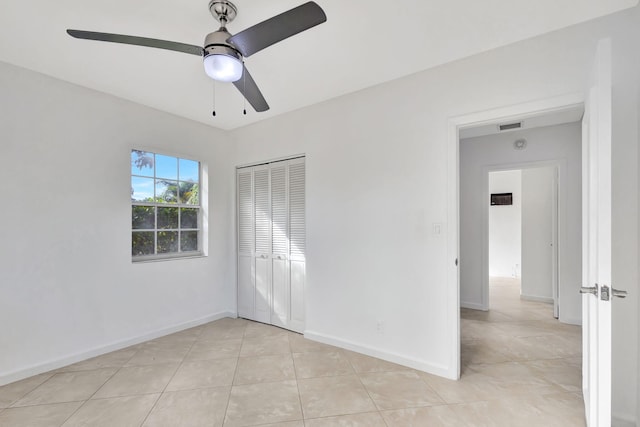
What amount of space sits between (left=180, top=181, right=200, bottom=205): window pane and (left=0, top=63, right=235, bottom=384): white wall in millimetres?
462

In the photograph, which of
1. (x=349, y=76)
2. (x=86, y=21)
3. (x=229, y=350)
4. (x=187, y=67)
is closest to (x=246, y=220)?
(x=229, y=350)

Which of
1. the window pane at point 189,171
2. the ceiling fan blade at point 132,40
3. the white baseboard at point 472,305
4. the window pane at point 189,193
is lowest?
the white baseboard at point 472,305

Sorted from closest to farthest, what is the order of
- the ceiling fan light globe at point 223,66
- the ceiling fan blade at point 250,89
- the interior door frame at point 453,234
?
the ceiling fan light globe at point 223,66 < the ceiling fan blade at point 250,89 < the interior door frame at point 453,234

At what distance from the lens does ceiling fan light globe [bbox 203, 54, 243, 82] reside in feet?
5.64

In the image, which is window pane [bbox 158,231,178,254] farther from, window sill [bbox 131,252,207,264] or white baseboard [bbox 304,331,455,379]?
white baseboard [bbox 304,331,455,379]

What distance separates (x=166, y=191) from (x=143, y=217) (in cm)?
43

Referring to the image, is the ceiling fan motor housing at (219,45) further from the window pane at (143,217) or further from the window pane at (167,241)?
the window pane at (167,241)

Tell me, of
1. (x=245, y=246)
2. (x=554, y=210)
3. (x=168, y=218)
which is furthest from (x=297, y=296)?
(x=554, y=210)

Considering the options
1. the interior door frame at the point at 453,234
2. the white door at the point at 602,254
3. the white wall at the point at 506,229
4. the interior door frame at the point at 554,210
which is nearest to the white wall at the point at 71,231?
the interior door frame at the point at 453,234

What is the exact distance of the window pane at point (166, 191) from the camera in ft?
11.9

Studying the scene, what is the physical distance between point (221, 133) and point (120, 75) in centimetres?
159

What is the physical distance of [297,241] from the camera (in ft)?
11.9
